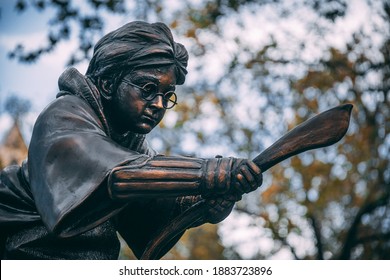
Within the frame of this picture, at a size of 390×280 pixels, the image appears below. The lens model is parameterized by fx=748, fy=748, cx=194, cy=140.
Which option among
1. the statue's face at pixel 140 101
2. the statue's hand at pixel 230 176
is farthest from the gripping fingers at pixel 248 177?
the statue's face at pixel 140 101

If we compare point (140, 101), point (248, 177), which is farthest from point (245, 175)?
point (140, 101)

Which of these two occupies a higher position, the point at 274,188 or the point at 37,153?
the point at 37,153

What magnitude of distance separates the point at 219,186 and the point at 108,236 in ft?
2.21

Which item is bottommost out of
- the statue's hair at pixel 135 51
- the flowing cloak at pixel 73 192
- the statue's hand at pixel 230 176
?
the flowing cloak at pixel 73 192

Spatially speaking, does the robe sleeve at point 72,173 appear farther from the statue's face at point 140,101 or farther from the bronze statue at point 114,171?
the statue's face at point 140,101

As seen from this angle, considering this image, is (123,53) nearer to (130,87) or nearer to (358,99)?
(130,87)

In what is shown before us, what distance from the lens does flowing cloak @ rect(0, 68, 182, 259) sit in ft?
9.20

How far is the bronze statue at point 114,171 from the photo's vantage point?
2.79 meters

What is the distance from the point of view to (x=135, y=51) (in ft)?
10.3

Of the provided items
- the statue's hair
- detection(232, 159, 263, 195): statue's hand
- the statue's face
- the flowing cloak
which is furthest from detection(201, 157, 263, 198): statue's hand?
the statue's hair

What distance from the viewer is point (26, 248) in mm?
3109

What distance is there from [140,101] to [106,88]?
173 millimetres
